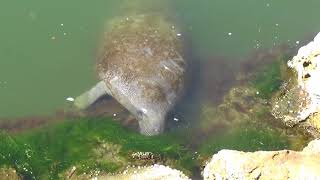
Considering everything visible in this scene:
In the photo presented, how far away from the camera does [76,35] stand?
27.9 ft

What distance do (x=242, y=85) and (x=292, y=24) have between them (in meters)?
1.80

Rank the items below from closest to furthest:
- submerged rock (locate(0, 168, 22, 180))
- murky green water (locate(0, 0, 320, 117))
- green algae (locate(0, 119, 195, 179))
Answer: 1. submerged rock (locate(0, 168, 22, 180))
2. green algae (locate(0, 119, 195, 179))
3. murky green water (locate(0, 0, 320, 117))

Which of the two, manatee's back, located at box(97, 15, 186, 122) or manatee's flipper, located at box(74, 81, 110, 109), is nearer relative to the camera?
manatee's back, located at box(97, 15, 186, 122)

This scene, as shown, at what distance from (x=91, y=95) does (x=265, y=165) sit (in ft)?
10.7

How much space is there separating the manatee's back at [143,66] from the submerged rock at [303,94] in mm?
1589

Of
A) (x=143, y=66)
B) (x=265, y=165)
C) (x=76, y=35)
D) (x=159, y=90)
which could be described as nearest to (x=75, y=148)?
(x=159, y=90)

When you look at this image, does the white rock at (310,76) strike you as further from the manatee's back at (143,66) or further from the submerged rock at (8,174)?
the submerged rock at (8,174)

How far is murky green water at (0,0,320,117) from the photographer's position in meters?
7.95

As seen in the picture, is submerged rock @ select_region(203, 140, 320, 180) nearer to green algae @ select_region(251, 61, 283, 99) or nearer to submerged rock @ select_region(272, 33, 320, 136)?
submerged rock @ select_region(272, 33, 320, 136)

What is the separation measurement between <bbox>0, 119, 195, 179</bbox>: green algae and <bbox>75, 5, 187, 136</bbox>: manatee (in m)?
0.47

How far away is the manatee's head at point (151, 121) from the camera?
6941mm

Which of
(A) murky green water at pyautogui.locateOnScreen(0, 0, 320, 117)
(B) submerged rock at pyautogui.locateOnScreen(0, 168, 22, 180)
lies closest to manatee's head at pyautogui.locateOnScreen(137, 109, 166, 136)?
(A) murky green water at pyautogui.locateOnScreen(0, 0, 320, 117)

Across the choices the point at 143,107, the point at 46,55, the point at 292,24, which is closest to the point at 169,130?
the point at 143,107

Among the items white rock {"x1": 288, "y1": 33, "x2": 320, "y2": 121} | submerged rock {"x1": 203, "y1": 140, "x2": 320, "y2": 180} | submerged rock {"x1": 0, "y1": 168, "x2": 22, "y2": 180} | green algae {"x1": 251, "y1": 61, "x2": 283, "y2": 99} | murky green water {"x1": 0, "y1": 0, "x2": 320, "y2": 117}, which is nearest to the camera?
submerged rock {"x1": 203, "y1": 140, "x2": 320, "y2": 180}
